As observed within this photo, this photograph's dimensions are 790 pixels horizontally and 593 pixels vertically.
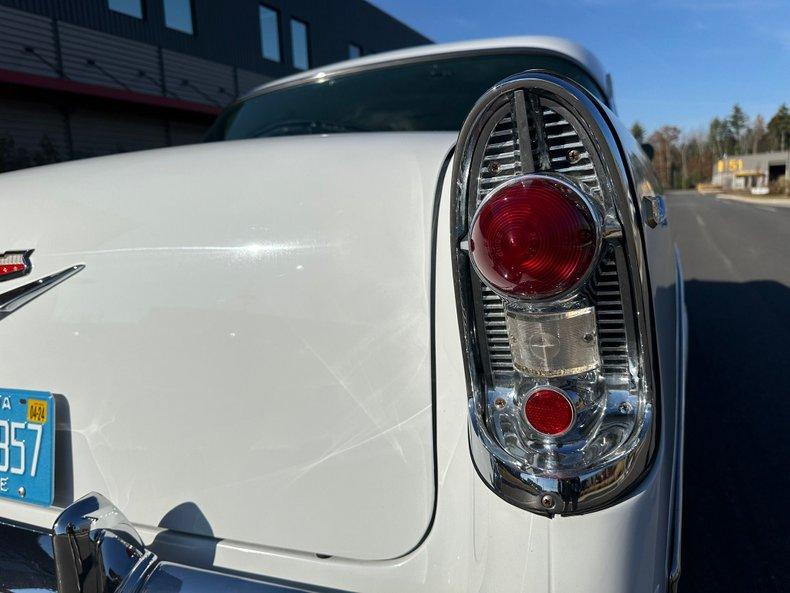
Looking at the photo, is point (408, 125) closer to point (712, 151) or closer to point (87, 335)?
point (87, 335)

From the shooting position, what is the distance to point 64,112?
45.5 ft

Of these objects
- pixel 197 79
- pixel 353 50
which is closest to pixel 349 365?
pixel 197 79

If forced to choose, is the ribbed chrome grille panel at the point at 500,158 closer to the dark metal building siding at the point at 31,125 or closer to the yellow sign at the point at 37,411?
the yellow sign at the point at 37,411

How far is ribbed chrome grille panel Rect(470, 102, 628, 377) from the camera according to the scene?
3.29ft

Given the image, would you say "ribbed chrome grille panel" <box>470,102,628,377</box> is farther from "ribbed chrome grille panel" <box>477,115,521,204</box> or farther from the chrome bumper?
the chrome bumper

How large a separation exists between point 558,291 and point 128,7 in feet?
57.7

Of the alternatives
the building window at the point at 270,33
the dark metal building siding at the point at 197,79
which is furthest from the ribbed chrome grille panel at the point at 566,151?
the building window at the point at 270,33

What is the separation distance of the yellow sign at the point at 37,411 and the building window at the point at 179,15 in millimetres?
17535

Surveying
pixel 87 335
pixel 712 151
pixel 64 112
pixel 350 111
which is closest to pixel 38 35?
pixel 64 112

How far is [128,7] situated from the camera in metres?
15.3

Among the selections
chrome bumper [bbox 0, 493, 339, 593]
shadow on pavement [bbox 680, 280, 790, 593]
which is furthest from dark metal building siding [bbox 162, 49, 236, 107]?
chrome bumper [bbox 0, 493, 339, 593]

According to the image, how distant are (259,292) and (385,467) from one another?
442 millimetres

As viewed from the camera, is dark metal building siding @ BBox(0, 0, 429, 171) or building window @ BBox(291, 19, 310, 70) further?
building window @ BBox(291, 19, 310, 70)

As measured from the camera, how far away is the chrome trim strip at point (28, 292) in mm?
1363
